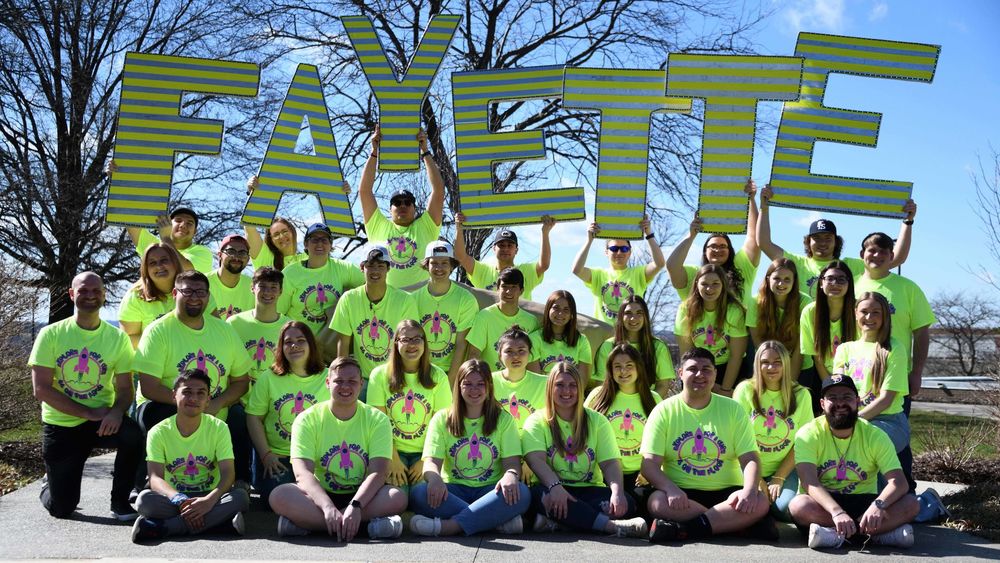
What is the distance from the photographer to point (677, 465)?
5.77 meters

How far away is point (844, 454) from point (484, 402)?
2.33 metres

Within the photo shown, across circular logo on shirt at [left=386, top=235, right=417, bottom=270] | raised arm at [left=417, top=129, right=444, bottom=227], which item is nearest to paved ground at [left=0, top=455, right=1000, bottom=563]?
circular logo on shirt at [left=386, top=235, right=417, bottom=270]

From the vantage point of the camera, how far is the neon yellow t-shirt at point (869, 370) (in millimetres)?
6047

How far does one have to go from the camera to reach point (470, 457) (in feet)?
19.0

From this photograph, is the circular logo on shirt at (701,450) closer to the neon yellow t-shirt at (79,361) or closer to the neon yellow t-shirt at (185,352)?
the neon yellow t-shirt at (185,352)

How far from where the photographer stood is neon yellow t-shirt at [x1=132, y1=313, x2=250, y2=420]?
615 centimetres

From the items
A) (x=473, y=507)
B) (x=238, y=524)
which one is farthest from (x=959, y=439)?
(x=238, y=524)

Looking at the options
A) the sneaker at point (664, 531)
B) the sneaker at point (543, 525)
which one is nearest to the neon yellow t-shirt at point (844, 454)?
the sneaker at point (664, 531)

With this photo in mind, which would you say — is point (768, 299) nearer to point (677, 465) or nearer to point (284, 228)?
point (677, 465)

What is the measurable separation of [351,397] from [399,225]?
8.33 feet

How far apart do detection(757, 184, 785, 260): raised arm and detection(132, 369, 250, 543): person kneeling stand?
15.6ft

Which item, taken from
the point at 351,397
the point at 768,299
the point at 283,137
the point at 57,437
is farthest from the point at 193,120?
the point at 768,299

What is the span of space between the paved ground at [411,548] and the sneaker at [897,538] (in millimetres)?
65

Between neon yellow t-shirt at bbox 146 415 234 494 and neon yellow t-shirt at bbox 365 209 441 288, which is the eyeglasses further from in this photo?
neon yellow t-shirt at bbox 365 209 441 288
